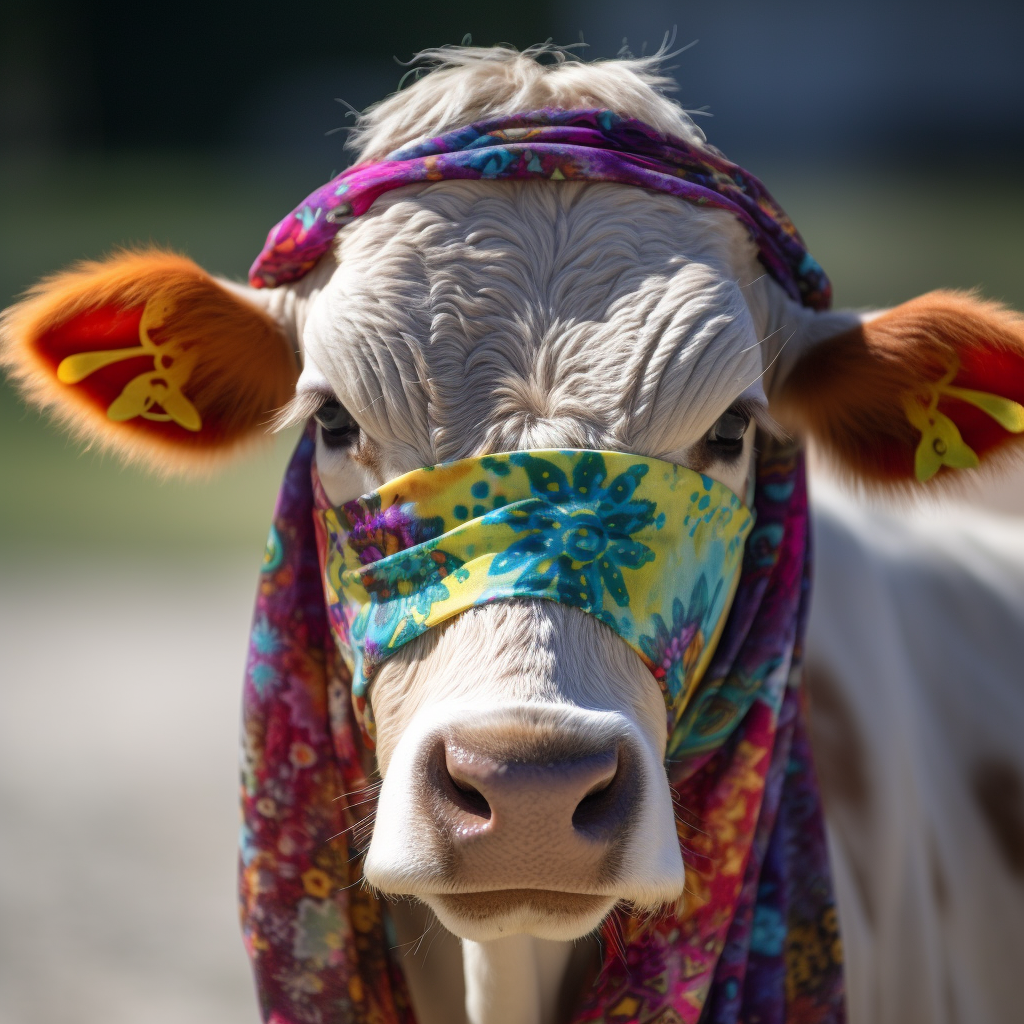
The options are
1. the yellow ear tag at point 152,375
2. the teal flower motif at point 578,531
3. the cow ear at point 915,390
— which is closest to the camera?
the teal flower motif at point 578,531

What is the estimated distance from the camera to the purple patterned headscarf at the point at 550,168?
1947 mm

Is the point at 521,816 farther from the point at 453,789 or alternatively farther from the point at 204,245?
the point at 204,245

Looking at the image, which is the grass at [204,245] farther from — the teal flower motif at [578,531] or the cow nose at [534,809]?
the cow nose at [534,809]

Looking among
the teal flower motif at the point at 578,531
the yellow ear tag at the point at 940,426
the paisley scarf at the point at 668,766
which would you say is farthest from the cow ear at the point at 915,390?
the teal flower motif at the point at 578,531

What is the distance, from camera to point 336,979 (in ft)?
7.10

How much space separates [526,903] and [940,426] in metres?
1.16

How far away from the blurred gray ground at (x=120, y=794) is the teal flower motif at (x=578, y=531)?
2.63 meters

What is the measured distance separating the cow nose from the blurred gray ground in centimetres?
252

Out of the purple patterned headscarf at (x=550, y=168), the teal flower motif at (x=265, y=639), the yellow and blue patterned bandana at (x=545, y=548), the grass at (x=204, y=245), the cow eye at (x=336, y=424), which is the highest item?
the purple patterned headscarf at (x=550, y=168)

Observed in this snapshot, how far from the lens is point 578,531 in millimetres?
1675

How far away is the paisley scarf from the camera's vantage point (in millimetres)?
2004

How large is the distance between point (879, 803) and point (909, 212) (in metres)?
18.4

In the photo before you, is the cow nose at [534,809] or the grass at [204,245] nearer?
the cow nose at [534,809]

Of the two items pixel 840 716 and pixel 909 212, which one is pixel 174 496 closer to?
pixel 840 716
